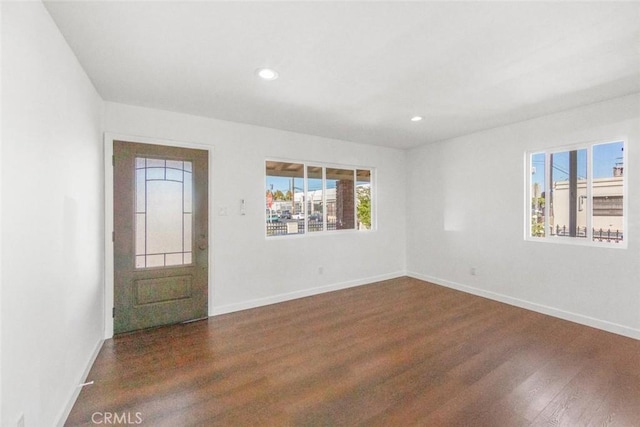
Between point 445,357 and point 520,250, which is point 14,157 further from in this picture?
point 520,250

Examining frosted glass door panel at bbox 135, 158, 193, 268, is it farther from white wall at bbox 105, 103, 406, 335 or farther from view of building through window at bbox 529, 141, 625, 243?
view of building through window at bbox 529, 141, 625, 243

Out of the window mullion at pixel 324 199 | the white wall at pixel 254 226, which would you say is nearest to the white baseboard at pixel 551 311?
the white wall at pixel 254 226

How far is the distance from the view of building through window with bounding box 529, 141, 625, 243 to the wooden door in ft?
14.2

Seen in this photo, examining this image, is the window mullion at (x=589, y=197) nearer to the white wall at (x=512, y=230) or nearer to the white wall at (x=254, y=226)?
the white wall at (x=512, y=230)

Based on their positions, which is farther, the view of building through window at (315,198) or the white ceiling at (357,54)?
the view of building through window at (315,198)

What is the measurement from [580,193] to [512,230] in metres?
0.84

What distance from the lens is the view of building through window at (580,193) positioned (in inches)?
121

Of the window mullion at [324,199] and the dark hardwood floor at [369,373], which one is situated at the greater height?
the window mullion at [324,199]

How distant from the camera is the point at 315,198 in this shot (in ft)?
14.9

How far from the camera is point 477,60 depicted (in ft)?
7.13

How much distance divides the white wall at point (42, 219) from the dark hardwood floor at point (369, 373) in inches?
18.2

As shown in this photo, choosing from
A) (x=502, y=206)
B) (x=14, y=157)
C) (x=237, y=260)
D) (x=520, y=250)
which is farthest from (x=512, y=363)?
(x=14, y=157)

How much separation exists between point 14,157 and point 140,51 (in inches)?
48.1

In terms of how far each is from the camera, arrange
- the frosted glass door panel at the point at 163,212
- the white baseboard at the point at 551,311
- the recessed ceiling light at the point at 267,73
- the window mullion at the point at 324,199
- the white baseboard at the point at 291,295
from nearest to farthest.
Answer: the recessed ceiling light at the point at 267,73 < the white baseboard at the point at 551,311 < the frosted glass door panel at the point at 163,212 < the white baseboard at the point at 291,295 < the window mullion at the point at 324,199
